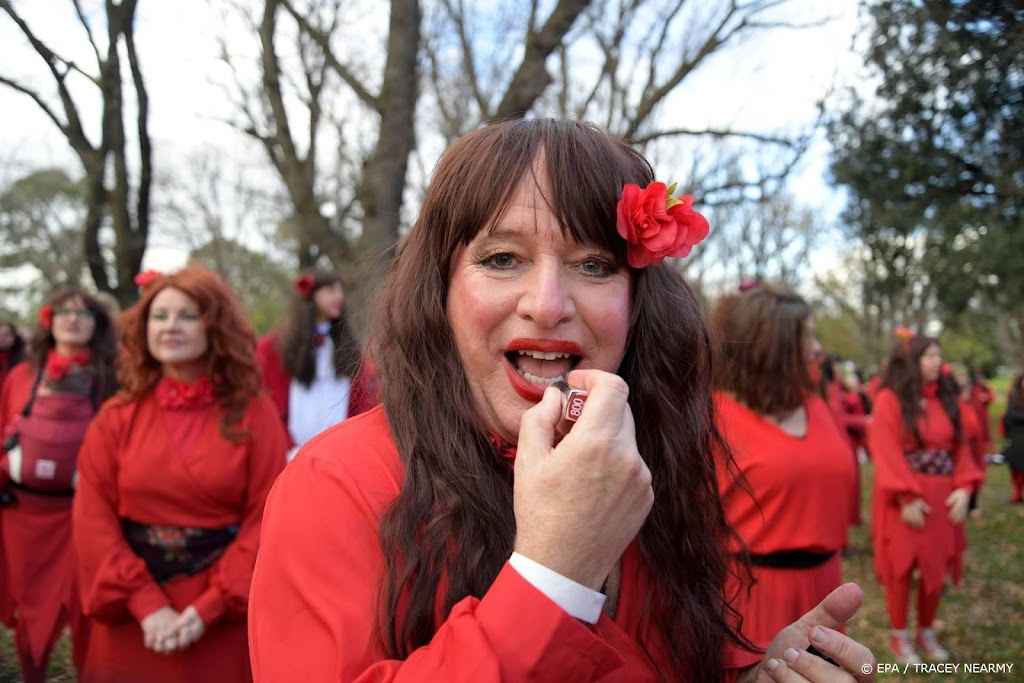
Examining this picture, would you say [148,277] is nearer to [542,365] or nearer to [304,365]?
[304,365]

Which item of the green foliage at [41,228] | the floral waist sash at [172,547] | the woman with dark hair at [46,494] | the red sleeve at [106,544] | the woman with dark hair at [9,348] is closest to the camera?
the red sleeve at [106,544]

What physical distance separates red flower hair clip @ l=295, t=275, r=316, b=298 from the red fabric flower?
432cm

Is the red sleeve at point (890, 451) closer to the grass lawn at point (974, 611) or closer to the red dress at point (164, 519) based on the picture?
the grass lawn at point (974, 611)

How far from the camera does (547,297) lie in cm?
137

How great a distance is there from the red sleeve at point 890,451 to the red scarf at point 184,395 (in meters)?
4.41

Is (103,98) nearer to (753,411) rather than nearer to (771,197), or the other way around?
(753,411)

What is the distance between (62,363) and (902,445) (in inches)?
232

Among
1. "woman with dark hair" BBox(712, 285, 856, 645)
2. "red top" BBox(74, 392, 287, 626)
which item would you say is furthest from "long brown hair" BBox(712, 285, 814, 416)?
"red top" BBox(74, 392, 287, 626)

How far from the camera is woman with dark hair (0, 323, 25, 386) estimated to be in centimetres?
748

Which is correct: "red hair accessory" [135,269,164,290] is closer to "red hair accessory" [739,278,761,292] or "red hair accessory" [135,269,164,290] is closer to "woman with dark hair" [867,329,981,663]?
"red hair accessory" [739,278,761,292]

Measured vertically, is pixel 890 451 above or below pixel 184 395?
below

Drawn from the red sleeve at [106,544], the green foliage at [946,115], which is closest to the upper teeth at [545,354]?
the green foliage at [946,115]

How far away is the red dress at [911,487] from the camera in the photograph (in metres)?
5.08

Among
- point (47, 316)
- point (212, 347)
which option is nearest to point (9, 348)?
point (47, 316)
